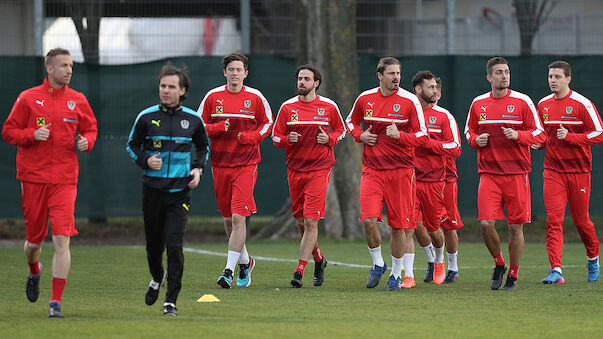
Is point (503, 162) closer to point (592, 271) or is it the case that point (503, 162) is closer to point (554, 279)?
point (554, 279)

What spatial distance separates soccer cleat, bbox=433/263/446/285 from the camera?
11094mm

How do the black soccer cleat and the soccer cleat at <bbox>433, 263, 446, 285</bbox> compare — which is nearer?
the black soccer cleat

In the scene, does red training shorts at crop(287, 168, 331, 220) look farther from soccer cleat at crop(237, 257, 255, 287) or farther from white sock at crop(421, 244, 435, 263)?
white sock at crop(421, 244, 435, 263)

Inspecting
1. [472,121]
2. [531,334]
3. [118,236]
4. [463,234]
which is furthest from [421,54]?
[531,334]

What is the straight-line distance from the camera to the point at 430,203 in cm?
1148

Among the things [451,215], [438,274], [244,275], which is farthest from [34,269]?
[451,215]

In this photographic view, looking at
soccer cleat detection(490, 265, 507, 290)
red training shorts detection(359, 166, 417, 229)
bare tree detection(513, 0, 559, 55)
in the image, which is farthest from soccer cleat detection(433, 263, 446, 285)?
bare tree detection(513, 0, 559, 55)

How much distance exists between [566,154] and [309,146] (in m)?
2.88

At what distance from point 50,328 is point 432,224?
5.30 metres

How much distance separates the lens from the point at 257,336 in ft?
23.2

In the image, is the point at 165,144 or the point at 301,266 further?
the point at 301,266

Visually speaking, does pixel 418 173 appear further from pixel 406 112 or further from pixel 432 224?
pixel 406 112

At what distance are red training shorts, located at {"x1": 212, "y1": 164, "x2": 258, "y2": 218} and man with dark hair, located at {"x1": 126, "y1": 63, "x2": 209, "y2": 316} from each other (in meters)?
2.50

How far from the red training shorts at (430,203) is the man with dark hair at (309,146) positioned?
3.85ft
